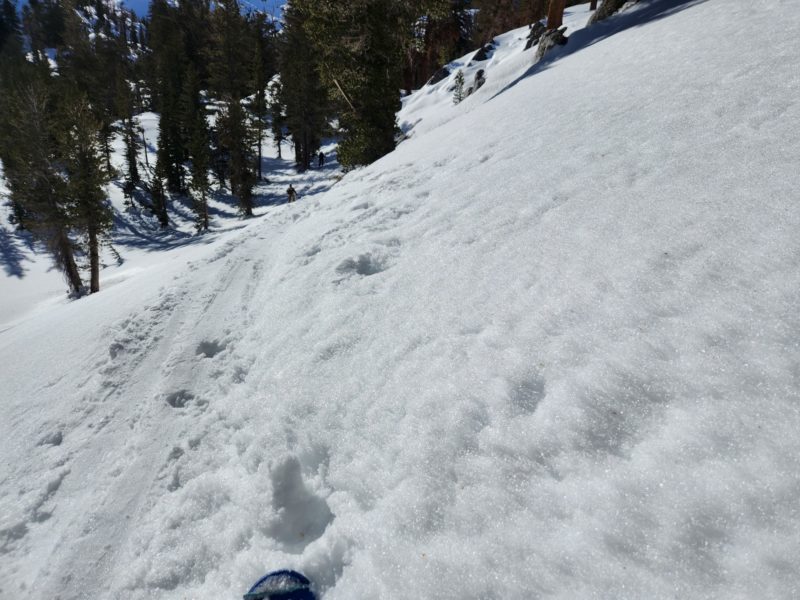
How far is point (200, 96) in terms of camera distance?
43.8m

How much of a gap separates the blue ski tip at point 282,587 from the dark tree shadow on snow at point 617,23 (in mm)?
16005

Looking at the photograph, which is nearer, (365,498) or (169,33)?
(365,498)

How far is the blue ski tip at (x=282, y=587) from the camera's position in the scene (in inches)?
84.3

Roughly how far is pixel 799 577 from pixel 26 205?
2920 centimetres

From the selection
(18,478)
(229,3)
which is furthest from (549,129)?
(229,3)

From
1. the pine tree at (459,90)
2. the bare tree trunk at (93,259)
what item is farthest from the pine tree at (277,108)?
the bare tree trunk at (93,259)

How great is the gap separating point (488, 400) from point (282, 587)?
5.28 ft

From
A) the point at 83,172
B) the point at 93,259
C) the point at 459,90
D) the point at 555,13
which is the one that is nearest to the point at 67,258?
the point at 93,259

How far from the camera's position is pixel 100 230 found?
2045 cm

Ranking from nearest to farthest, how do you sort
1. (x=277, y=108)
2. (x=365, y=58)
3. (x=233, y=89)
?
(x=365, y=58) → (x=277, y=108) → (x=233, y=89)

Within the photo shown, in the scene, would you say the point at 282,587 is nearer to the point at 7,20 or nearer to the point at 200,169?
the point at 200,169

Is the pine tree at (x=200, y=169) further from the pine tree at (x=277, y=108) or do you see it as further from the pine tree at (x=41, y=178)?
the pine tree at (x=277, y=108)

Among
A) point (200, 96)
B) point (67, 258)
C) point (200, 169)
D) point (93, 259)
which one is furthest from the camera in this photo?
point (200, 96)

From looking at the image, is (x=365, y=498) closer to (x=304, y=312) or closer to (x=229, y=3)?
(x=304, y=312)
